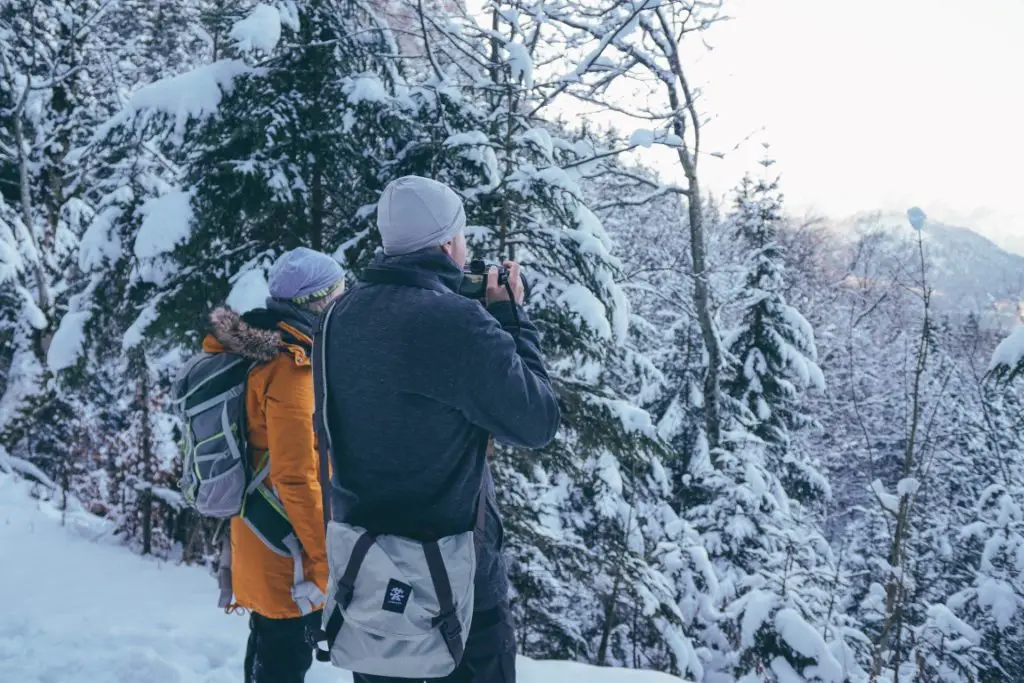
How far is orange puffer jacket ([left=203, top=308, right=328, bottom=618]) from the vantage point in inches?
99.3

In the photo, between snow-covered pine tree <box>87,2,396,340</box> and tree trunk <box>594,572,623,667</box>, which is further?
tree trunk <box>594,572,623,667</box>

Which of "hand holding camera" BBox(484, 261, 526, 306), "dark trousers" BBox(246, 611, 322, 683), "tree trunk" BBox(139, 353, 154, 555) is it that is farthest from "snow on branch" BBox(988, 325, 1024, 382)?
"tree trunk" BBox(139, 353, 154, 555)

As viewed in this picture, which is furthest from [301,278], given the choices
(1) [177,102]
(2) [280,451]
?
(1) [177,102]

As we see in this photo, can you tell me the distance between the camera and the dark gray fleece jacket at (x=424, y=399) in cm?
166

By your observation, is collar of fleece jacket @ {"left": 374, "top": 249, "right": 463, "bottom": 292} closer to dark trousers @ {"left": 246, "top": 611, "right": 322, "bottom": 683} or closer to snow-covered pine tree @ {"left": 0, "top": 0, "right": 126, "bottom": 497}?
dark trousers @ {"left": 246, "top": 611, "right": 322, "bottom": 683}

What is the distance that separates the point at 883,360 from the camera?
121 feet

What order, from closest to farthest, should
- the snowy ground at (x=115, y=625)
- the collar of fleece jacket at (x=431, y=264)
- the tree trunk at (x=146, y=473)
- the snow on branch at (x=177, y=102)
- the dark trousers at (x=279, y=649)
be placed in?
the collar of fleece jacket at (x=431, y=264) → the dark trousers at (x=279, y=649) → the snowy ground at (x=115, y=625) → the snow on branch at (x=177, y=102) → the tree trunk at (x=146, y=473)

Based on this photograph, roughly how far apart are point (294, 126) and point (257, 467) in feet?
11.2

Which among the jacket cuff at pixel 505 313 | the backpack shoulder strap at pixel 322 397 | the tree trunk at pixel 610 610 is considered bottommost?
the tree trunk at pixel 610 610

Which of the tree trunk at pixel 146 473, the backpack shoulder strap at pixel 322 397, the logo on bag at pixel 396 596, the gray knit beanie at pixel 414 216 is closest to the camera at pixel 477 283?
the gray knit beanie at pixel 414 216

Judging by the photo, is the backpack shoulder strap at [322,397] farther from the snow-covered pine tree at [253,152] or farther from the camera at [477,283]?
the snow-covered pine tree at [253,152]

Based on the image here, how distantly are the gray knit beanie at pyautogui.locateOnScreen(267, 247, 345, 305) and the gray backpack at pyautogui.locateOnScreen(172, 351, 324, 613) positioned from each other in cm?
32

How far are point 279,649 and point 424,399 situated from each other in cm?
164

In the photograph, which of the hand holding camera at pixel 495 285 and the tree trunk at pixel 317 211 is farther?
the tree trunk at pixel 317 211
